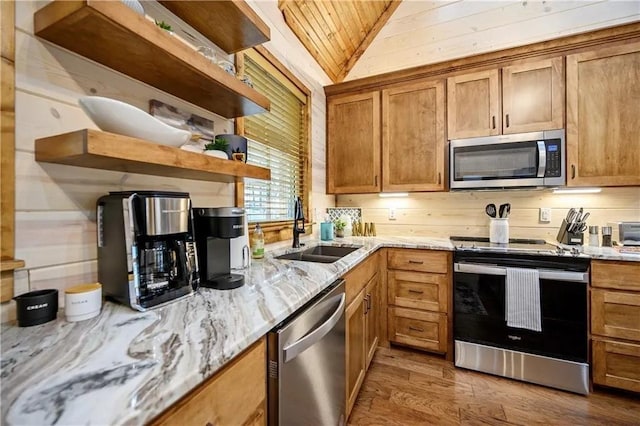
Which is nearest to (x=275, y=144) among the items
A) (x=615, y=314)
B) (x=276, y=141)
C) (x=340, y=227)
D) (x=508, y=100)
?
(x=276, y=141)

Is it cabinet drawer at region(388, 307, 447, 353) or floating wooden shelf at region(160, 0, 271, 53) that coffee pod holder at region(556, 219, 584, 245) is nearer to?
cabinet drawer at region(388, 307, 447, 353)

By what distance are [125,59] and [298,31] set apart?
174 centimetres

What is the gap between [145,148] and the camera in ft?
2.66

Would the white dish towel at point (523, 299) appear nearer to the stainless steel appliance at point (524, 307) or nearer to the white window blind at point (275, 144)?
the stainless steel appliance at point (524, 307)

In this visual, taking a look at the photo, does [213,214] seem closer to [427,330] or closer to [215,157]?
[215,157]

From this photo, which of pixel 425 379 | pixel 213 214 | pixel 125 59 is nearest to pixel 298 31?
pixel 125 59

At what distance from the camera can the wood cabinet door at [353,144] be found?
2678mm

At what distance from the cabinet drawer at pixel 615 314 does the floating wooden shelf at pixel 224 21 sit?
2511 millimetres

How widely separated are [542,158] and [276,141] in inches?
78.7

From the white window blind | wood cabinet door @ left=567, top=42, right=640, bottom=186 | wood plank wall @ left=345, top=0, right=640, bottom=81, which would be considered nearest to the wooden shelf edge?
the white window blind

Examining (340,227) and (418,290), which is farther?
(340,227)

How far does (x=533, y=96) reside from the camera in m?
2.17

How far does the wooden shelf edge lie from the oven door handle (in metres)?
2.29

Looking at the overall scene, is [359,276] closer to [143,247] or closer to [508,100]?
[143,247]
